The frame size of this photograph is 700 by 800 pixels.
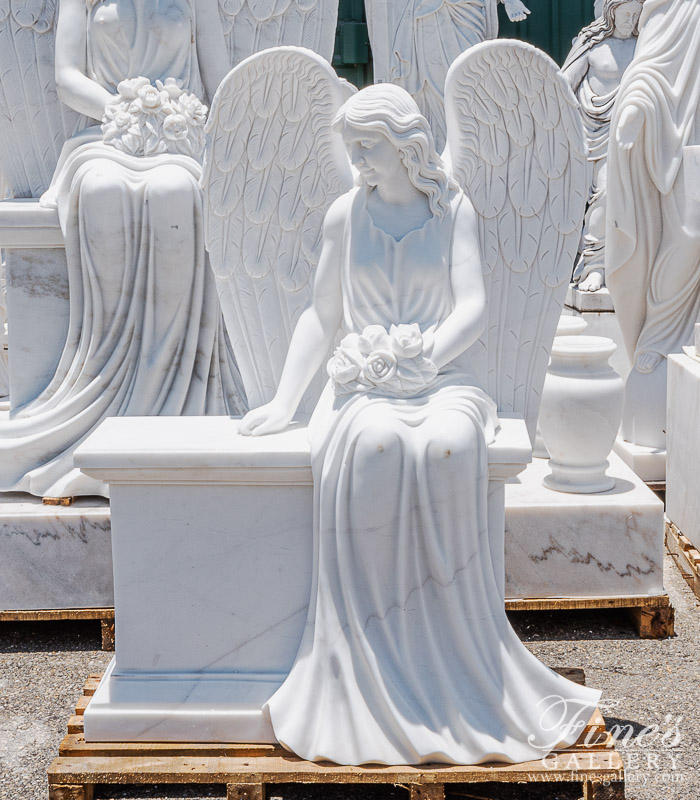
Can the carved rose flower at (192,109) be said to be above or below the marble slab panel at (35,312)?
above

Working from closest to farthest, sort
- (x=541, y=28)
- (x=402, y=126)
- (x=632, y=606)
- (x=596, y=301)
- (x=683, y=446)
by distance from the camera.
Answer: (x=402, y=126)
(x=632, y=606)
(x=683, y=446)
(x=596, y=301)
(x=541, y=28)

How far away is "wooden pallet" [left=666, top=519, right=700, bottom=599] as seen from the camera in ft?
15.6

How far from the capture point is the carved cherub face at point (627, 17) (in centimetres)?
833

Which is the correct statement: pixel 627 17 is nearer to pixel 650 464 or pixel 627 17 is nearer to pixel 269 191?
pixel 650 464

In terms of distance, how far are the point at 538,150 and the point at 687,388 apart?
67.5 inches

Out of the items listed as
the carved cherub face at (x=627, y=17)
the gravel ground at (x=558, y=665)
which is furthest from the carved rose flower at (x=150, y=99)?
the carved cherub face at (x=627, y=17)

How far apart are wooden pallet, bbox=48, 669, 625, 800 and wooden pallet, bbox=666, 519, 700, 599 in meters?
1.63

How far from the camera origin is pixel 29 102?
494 centimetres

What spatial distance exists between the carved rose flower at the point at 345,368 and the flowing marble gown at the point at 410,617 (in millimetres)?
76

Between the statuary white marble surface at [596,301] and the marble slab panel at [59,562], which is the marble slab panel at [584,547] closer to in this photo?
the marble slab panel at [59,562]

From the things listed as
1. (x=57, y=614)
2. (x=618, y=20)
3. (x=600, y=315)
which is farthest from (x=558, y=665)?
(x=618, y=20)

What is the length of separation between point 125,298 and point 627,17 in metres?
5.24

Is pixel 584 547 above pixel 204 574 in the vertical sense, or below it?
below

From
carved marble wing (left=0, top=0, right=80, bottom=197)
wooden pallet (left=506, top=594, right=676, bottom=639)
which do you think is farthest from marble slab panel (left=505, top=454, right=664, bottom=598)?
carved marble wing (left=0, top=0, right=80, bottom=197)
